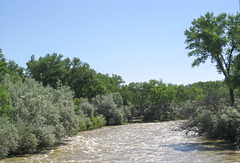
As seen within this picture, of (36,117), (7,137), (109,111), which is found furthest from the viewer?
(109,111)

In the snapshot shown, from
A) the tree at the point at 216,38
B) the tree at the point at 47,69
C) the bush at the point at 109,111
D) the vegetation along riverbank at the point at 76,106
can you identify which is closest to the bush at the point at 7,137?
the vegetation along riverbank at the point at 76,106

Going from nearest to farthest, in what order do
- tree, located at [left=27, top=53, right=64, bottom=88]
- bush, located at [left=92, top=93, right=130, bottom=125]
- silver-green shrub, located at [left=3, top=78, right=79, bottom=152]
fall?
silver-green shrub, located at [left=3, top=78, right=79, bottom=152] < bush, located at [left=92, top=93, right=130, bottom=125] < tree, located at [left=27, top=53, right=64, bottom=88]

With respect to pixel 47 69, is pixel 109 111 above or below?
below

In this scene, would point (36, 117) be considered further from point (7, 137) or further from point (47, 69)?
point (47, 69)

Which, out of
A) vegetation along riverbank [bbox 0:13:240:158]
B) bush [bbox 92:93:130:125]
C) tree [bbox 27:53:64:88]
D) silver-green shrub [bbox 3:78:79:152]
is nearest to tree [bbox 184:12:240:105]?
vegetation along riverbank [bbox 0:13:240:158]

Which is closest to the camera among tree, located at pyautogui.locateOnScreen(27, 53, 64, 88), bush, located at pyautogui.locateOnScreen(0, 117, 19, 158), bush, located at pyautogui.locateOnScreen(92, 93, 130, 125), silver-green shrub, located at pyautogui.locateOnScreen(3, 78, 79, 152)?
bush, located at pyautogui.locateOnScreen(0, 117, 19, 158)

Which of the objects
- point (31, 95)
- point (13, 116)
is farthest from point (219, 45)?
point (13, 116)

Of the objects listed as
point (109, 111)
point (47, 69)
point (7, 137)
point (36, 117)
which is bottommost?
point (7, 137)

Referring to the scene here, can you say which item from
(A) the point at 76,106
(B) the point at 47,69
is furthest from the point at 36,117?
(B) the point at 47,69

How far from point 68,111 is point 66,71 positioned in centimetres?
4034

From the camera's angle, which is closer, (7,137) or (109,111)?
(7,137)

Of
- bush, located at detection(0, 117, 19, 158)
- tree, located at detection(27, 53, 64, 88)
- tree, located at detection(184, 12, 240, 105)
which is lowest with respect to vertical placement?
bush, located at detection(0, 117, 19, 158)

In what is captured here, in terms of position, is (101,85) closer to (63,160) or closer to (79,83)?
(79,83)

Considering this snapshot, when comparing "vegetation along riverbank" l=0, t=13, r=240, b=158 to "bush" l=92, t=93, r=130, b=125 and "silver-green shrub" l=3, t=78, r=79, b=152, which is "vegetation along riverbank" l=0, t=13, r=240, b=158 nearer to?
"silver-green shrub" l=3, t=78, r=79, b=152
